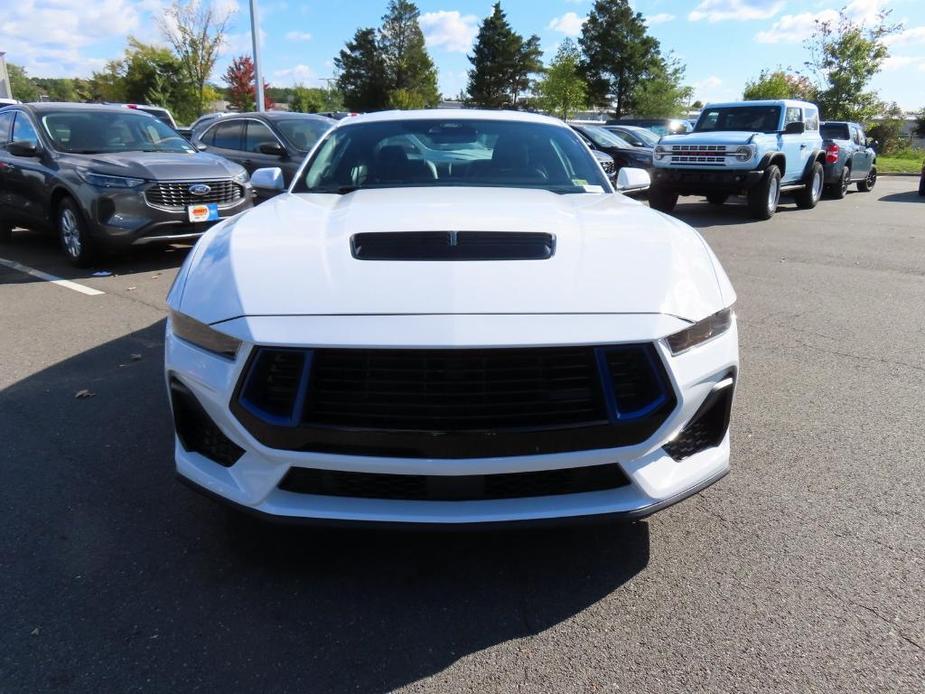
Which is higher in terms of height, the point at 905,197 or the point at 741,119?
the point at 741,119

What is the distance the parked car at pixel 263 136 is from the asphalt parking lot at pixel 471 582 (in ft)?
21.0

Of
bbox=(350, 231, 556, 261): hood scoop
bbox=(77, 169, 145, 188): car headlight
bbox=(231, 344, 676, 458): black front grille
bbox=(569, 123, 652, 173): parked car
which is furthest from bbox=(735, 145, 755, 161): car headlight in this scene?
bbox=(231, 344, 676, 458): black front grille

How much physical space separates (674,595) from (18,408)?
11.3 feet

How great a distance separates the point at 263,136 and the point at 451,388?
897 cm

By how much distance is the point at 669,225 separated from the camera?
9.12 feet

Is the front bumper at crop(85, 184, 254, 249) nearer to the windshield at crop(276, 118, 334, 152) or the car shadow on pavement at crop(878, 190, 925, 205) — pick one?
the windshield at crop(276, 118, 334, 152)

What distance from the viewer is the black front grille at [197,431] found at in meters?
2.13

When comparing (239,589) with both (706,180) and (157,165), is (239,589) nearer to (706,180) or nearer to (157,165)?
(157,165)

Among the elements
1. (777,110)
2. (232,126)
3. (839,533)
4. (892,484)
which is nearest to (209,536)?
(839,533)

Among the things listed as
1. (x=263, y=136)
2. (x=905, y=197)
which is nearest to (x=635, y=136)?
(x=905, y=197)

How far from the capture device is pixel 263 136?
32.3 ft

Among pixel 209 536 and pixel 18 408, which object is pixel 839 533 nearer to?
pixel 209 536

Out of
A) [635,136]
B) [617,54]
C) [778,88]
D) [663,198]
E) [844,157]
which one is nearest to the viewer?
[663,198]

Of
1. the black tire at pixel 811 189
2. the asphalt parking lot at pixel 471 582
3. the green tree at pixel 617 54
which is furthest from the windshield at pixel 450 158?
the green tree at pixel 617 54
